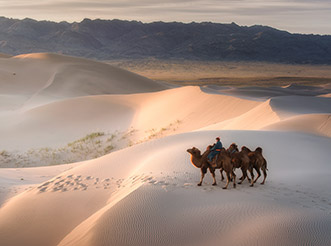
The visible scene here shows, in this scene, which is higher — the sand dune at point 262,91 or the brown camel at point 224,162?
the sand dune at point 262,91

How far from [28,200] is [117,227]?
2.93 meters

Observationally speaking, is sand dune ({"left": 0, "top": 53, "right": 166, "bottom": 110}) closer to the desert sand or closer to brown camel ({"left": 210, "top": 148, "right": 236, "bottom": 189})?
the desert sand

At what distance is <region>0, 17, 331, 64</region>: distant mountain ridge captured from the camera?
156125 mm

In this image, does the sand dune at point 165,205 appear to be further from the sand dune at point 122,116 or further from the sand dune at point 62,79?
the sand dune at point 62,79

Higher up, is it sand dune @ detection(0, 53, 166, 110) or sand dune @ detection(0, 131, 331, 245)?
sand dune @ detection(0, 53, 166, 110)

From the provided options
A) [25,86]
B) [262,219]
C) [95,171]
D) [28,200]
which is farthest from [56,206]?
[25,86]

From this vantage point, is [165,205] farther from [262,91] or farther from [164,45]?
[164,45]

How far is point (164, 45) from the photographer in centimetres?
18150

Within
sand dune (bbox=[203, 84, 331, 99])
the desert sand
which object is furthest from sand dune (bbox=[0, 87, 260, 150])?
sand dune (bbox=[203, 84, 331, 99])

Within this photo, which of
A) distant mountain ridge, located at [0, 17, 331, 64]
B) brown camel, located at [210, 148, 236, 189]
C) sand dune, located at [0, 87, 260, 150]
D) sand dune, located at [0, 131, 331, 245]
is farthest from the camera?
distant mountain ridge, located at [0, 17, 331, 64]

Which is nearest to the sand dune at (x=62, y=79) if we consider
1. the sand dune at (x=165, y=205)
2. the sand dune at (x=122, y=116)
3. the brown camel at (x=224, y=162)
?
the sand dune at (x=122, y=116)

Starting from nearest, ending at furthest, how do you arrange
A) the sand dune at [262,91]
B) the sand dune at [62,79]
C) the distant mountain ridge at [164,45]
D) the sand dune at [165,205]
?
1. the sand dune at [165,205]
2. the sand dune at [262,91]
3. the sand dune at [62,79]
4. the distant mountain ridge at [164,45]

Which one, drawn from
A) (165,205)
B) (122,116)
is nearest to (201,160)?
(165,205)

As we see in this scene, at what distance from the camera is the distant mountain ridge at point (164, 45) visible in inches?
6147
